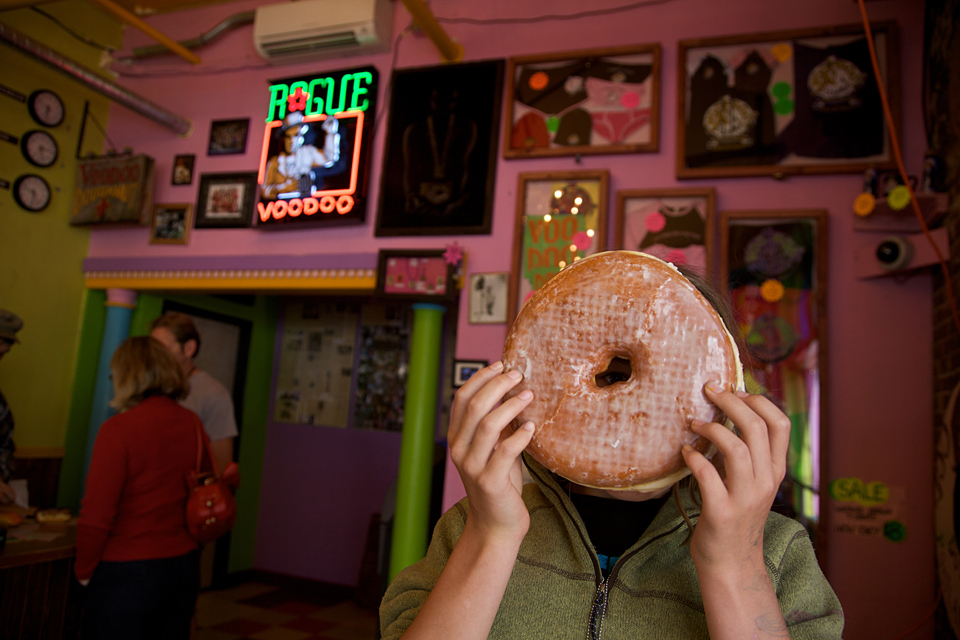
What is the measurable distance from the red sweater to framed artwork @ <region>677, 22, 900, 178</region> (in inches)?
90.5

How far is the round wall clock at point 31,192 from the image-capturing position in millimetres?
3410

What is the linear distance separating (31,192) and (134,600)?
104 inches

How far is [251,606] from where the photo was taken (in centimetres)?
426

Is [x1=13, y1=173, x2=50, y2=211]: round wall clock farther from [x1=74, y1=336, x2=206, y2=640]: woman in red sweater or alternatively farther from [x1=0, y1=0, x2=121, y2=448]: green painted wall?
[x1=74, y1=336, x2=206, y2=640]: woman in red sweater

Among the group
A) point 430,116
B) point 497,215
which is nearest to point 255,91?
point 430,116

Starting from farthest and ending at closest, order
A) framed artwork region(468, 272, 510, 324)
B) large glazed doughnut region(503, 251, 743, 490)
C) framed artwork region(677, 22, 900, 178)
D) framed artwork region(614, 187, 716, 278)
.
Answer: framed artwork region(468, 272, 510, 324) → framed artwork region(614, 187, 716, 278) → framed artwork region(677, 22, 900, 178) → large glazed doughnut region(503, 251, 743, 490)

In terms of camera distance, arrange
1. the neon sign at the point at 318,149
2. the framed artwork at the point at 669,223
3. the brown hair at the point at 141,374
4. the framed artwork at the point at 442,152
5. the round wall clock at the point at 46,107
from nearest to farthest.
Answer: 1. the brown hair at the point at 141,374
2. the framed artwork at the point at 669,223
3. the framed artwork at the point at 442,152
4. the neon sign at the point at 318,149
5. the round wall clock at the point at 46,107

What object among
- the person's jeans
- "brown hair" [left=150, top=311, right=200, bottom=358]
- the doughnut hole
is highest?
"brown hair" [left=150, top=311, right=200, bottom=358]

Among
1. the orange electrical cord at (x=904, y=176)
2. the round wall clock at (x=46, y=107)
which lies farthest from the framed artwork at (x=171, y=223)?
the orange electrical cord at (x=904, y=176)

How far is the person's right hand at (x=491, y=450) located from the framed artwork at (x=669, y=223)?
5.92ft

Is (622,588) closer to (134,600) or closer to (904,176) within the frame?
(134,600)

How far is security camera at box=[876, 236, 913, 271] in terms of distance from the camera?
7.22 feet

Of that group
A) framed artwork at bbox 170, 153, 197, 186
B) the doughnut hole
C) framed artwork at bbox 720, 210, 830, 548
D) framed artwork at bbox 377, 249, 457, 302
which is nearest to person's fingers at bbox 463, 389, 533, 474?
the doughnut hole

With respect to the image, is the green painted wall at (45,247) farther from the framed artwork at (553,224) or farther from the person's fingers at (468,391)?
the person's fingers at (468,391)
